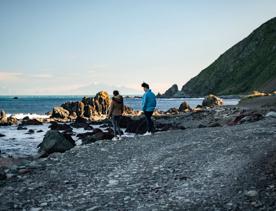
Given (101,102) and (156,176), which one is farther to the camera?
(101,102)

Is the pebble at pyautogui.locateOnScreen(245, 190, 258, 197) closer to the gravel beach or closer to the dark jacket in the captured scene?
the gravel beach

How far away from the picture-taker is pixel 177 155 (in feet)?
56.7

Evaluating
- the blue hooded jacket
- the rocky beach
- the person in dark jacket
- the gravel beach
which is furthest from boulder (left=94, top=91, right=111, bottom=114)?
the gravel beach

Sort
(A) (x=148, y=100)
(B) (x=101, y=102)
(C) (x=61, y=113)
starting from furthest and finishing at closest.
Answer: (B) (x=101, y=102) < (C) (x=61, y=113) < (A) (x=148, y=100)

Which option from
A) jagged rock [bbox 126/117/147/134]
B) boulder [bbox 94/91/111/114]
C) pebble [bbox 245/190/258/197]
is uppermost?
boulder [bbox 94/91/111/114]

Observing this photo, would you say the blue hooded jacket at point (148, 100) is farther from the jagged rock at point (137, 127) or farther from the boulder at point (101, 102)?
the boulder at point (101, 102)

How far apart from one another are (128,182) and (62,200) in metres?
2.36

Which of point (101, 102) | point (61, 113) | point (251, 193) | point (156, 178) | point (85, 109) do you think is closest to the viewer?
point (251, 193)

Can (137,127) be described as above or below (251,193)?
below

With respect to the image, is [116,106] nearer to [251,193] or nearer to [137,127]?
[251,193]

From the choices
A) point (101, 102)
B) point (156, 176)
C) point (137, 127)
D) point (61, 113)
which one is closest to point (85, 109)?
point (101, 102)

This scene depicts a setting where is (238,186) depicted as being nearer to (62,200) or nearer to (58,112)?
(62,200)

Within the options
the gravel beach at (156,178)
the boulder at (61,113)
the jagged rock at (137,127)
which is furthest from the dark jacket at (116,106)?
the boulder at (61,113)

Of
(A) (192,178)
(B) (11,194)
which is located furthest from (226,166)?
(B) (11,194)
